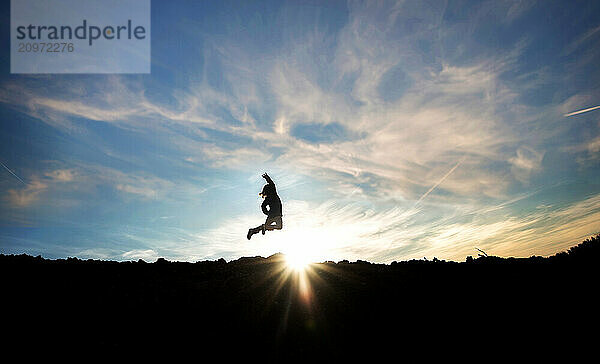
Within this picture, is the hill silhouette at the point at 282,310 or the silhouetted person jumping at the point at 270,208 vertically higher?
the silhouetted person jumping at the point at 270,208

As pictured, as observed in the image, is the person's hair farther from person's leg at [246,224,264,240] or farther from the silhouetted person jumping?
person's leg at [246,224,264,240]

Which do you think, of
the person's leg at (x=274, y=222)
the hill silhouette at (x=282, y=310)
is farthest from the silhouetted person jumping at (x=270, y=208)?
the hill silhouette at (x=282, y=310)

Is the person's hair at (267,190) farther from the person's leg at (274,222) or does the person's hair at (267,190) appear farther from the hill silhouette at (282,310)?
the hill silhouette at (282,310)

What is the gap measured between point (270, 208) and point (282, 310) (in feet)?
24.5

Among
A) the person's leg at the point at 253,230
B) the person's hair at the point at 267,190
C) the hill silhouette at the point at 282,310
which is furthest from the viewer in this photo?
the person's leg at the point at 253,230

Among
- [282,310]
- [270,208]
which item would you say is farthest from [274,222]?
[282,310]

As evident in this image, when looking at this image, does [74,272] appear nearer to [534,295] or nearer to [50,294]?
[50,294]

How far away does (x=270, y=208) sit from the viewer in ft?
50.5

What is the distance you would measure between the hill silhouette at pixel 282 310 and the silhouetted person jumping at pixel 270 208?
4.28 m

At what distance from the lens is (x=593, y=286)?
10320mm

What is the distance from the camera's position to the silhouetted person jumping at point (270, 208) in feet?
49.7

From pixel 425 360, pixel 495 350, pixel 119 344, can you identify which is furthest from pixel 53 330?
pixel 495 350

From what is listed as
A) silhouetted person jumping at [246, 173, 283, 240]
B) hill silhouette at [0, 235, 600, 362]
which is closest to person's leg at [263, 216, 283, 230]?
silhouetted person jumping at [246, 173, 283, 240]

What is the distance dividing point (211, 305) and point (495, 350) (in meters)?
6.58
